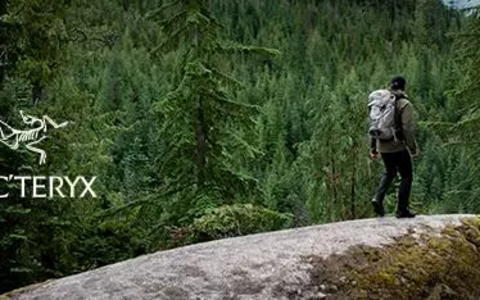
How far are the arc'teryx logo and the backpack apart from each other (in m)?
6.33

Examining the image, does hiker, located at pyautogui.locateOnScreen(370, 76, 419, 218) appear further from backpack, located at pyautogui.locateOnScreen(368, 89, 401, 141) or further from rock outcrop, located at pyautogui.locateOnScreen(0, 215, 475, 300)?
rock outcrop, located at pyautogui.locateOnScreen(0, 215, 475, 300)

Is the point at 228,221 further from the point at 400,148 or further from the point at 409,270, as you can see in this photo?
the point at 409,270

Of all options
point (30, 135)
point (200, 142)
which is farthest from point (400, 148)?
point (30, 135)

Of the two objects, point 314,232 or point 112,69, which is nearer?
point 314,232

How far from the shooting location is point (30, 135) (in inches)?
479

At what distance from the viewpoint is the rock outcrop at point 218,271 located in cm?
646

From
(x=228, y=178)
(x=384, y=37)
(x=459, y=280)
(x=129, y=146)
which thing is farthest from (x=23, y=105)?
(x=384, y=37)

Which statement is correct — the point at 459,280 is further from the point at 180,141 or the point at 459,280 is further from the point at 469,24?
the point at 469,24

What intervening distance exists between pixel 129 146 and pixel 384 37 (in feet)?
277

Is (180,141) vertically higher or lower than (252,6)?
lower

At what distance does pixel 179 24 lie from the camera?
559 inches

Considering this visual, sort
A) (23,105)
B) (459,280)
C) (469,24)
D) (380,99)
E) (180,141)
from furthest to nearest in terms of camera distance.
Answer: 1. (469,24)
2. (180,141)
3. (23,105)
4. (380,99)
5. (459,280)

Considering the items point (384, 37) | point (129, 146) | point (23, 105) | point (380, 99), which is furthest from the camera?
point (384, 37)

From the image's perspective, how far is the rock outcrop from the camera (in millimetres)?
6457
